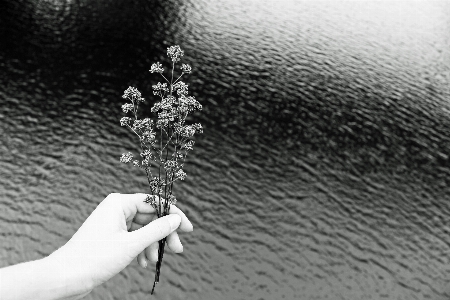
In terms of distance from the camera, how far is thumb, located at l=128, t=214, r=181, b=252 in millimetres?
7986

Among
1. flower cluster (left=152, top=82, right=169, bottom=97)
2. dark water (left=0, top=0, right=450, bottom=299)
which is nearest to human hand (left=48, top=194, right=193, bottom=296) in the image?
flower cluster (left=152, top=82, right=169, bottom=97)

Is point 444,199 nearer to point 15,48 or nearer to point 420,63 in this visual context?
point 420,63

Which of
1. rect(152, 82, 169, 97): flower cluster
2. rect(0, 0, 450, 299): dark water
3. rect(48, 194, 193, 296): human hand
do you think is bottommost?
rect(0, 0, 450, 299): dark water

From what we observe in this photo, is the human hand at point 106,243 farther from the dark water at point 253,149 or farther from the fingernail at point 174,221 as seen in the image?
the dark water at point 253,149

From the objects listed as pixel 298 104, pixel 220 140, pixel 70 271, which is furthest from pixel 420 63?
pixel 70 271

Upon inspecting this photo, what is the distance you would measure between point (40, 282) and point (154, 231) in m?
2.55

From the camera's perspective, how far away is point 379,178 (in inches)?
1921

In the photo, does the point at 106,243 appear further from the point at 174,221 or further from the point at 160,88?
the point at 160,88

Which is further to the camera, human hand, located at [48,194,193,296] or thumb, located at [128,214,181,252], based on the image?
thumb, located at [128,214,181,252]

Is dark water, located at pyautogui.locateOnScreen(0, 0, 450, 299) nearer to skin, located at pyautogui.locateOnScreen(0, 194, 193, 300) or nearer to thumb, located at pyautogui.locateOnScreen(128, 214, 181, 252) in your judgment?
thumb, located at pyautogui.locateOnScreen(128, 214, 181, 252)

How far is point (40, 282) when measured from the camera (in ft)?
20.3

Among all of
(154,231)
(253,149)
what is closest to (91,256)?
(154,231)

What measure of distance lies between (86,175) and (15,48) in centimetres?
3563

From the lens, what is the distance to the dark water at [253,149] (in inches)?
1448
